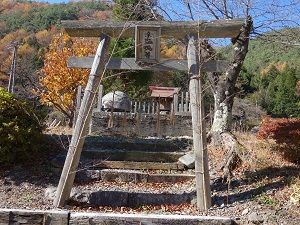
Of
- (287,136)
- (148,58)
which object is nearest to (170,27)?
(148,58)

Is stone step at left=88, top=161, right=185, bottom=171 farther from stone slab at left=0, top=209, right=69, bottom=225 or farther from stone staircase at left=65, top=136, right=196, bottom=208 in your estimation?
stone slab at left=0, top=209, right=69, bottom=225

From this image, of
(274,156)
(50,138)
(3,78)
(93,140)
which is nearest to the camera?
(274,156)

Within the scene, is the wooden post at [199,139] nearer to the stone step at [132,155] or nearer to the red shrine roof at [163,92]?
the stone step at [132,155]

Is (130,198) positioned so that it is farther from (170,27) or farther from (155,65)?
(170,27)

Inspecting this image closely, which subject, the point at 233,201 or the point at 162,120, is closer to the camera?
the point at 233,201

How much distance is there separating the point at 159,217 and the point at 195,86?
2.63 metres

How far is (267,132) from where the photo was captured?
9.50m

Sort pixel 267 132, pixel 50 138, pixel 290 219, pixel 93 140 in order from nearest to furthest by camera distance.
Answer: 1. pixel 290 219
2. pixel 267 132
3. pixel 50 138
4. pixel 93 140

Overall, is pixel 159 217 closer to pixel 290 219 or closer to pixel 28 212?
pixel 28 212

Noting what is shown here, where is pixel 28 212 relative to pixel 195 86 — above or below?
below

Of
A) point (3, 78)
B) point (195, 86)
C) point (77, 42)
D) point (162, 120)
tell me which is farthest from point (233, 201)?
point (3, 78)

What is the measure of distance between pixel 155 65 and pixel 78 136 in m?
1.80

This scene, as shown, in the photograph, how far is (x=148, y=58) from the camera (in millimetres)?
7207

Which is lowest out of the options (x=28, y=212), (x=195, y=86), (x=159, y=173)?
(x=159, y=173)
